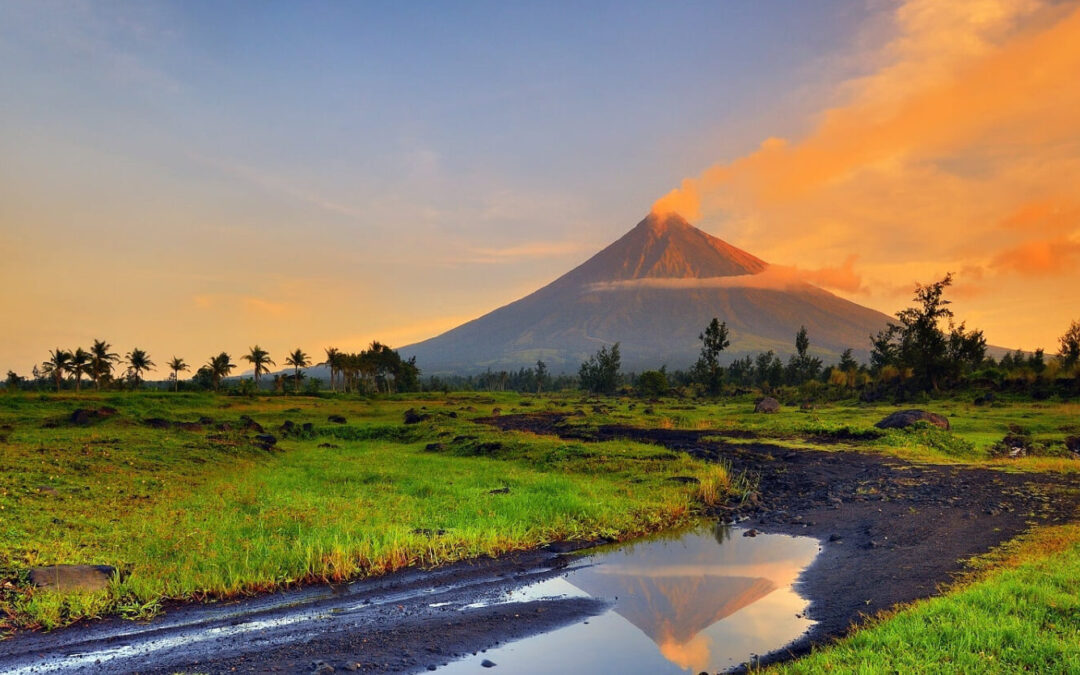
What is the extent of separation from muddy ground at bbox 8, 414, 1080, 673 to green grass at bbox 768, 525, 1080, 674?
1.20 m

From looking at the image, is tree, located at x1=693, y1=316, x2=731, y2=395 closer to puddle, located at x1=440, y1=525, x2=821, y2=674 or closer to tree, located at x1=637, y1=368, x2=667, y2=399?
tree, located at x1=637, y1=368, x2=667, y2=399

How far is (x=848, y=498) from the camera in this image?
64.5ft

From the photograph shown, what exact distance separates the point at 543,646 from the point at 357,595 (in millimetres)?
3892

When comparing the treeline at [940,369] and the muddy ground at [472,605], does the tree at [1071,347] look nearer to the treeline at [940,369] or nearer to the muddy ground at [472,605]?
the treeline at [940,369]

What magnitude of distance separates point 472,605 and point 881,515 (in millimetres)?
12510

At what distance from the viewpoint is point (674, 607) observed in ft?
37.6

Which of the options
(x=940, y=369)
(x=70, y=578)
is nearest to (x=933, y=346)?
(x=940, y=369)

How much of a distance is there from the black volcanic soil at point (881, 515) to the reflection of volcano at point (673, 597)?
1304 millimetres

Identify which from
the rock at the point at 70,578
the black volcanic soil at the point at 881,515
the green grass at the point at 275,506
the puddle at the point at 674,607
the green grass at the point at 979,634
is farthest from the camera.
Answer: the green grass at the point at 275,506

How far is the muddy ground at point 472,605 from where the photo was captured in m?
8.43

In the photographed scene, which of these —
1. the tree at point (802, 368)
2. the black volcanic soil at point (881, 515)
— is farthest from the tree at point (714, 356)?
the black volcanic soil at point (881, 515)

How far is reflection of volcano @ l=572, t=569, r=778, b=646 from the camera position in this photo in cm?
1055

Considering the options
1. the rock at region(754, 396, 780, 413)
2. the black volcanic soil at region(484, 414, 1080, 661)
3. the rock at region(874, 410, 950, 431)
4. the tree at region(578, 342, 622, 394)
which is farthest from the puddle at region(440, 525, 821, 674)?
the tree at region(578, 342, 622, 394)

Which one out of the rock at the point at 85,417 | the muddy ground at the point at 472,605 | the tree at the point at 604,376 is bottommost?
the muddy ground at the point at 472,605
